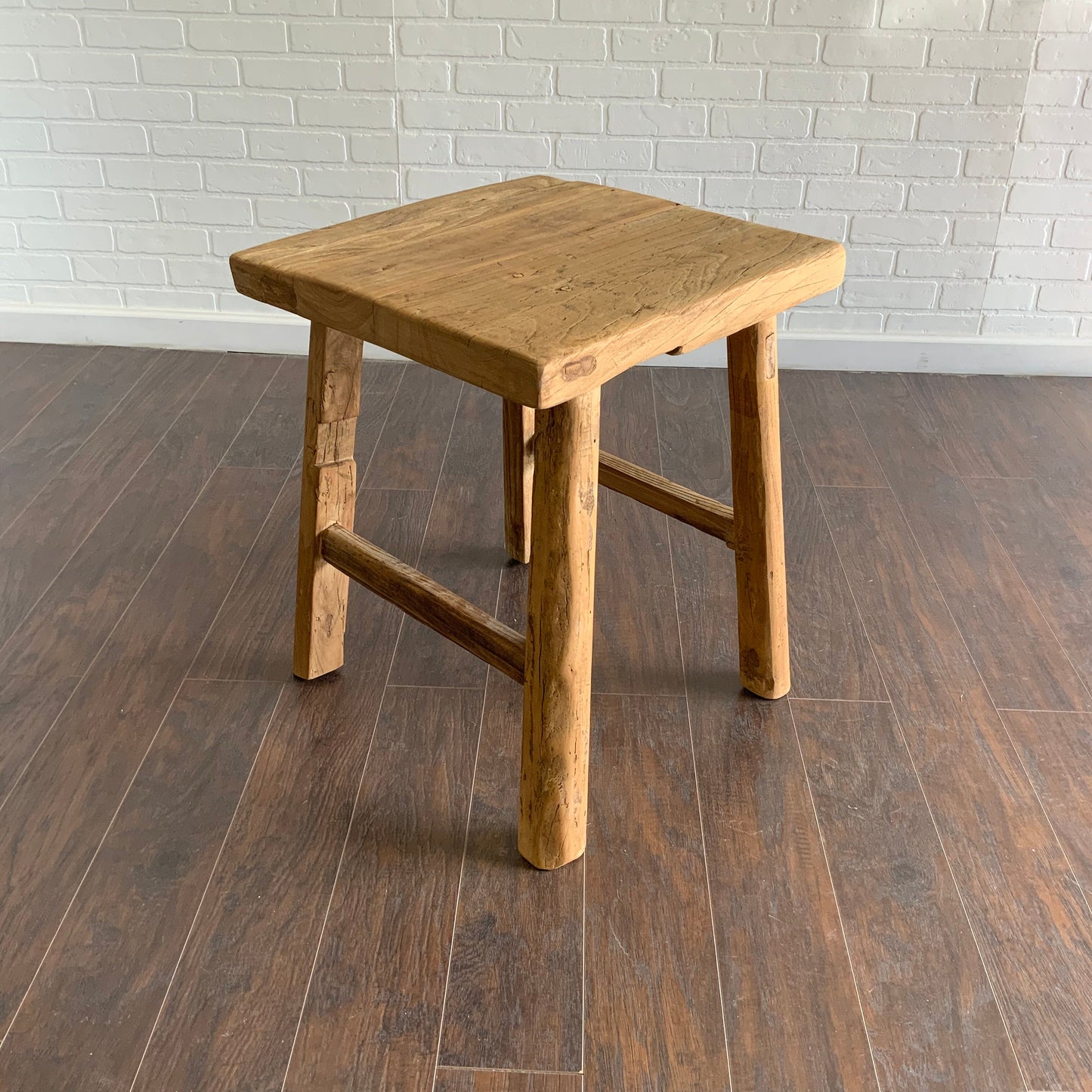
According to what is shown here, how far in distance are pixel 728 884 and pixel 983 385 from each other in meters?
1.50

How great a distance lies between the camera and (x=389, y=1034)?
3.30ft

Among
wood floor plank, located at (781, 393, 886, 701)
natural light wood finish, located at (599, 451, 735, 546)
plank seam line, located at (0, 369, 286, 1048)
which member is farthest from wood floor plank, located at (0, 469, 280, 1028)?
wood floor plank, located at (781, 393, 886, 701)

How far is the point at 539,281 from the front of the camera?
1.05 m

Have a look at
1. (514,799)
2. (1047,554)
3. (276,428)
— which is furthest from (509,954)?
(276,428)

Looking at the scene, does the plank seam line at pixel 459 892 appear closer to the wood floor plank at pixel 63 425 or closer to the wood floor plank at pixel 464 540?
the wood floor plank at pixel 464 540

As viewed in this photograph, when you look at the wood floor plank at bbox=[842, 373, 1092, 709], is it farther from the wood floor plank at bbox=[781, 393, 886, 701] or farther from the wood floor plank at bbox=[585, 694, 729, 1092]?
→ the wood floor plank at bbox=[585, 694, 729, 1092]

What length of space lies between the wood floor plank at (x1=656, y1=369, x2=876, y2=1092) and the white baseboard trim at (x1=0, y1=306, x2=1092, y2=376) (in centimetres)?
70

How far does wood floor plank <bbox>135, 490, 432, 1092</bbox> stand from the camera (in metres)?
0.99

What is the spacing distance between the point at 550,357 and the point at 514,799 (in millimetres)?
581

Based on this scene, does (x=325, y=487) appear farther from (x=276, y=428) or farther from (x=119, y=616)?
(x=276, y=428)

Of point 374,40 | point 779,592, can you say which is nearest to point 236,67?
point 374,40

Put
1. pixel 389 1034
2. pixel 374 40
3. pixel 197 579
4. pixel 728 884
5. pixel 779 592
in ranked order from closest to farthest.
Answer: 1. pixel 389 1034
2. pixel 728 884
3. pixel 779 592
4. pixel 197 579
5. pixel 374 40

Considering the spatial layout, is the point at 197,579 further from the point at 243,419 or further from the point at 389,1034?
the point at 389,1034

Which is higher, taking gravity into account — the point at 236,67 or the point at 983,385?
the point at 236,67
